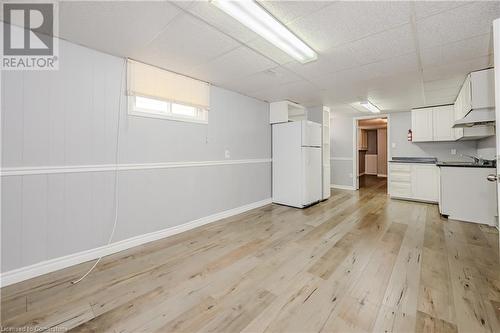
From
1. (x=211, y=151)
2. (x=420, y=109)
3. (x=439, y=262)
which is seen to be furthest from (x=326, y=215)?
(x=420, y=109)

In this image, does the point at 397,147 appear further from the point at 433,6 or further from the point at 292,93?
the point at 433,6

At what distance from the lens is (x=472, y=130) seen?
3559mm

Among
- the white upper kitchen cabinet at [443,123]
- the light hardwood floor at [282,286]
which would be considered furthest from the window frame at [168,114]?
the white upper kitchen cabinet at [443,123]

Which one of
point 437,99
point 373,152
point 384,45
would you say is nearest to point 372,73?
point 384,45

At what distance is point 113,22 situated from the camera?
5.96 feet

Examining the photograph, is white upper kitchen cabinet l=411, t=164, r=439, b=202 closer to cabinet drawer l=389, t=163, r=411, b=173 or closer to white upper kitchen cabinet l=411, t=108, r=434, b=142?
cabinet drawer l=389, t=163, r=411, b=173

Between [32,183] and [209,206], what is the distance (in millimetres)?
2043

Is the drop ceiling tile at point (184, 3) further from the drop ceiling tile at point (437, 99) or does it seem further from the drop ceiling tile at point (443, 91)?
the drop ceiling tile at point (437, 99)

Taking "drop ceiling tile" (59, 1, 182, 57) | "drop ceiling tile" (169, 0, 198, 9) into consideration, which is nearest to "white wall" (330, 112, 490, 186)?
"drop ceiling tile" (169, 0, 198, 9)

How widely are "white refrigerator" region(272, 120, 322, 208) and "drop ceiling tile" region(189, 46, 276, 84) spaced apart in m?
1.71

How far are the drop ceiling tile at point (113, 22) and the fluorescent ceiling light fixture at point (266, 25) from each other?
1.48ft

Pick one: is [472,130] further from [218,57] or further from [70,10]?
[70,10]

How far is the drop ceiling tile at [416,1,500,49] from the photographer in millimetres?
1642

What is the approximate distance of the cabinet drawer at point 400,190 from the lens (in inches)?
189
